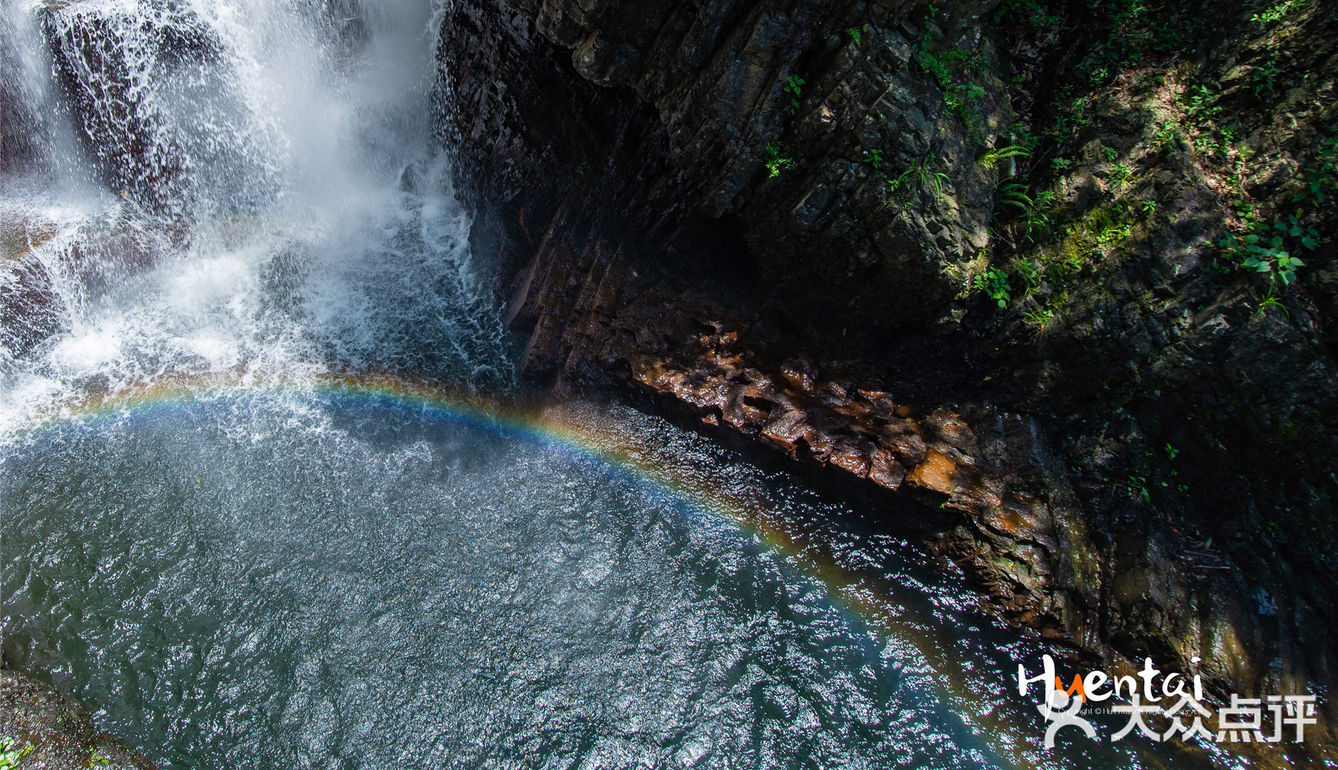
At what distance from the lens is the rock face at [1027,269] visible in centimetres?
600

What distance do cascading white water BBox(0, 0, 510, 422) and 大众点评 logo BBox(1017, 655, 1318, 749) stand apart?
827 cm

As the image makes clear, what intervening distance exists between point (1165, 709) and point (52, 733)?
10611 millimetres

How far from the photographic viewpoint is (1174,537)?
6.47 m

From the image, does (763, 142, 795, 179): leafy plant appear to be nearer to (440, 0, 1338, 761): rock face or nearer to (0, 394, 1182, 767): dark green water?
(440, 0, 1338, 761): rock face

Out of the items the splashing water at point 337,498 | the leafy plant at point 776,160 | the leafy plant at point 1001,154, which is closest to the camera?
the splashing water at point 337,498

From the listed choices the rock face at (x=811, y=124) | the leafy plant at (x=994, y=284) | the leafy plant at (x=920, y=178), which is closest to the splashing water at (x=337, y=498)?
the rock face at (x=811, y=124)

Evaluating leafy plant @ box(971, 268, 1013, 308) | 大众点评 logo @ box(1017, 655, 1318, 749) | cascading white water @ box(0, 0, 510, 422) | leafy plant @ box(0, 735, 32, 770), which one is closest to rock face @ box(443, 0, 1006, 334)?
leafy plant @ box(971, 268, 1013, 308)

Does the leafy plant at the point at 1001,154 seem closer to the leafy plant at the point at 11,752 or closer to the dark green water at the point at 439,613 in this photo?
the dark green water at the point at 439,613

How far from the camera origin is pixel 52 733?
5.09 meters

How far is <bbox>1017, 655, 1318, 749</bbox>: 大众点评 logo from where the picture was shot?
5734mm

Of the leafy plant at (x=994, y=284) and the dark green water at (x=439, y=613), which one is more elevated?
the leafy plant at (x=994, y=284)

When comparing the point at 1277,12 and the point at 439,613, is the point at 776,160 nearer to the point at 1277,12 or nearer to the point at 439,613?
the point at 1277,12

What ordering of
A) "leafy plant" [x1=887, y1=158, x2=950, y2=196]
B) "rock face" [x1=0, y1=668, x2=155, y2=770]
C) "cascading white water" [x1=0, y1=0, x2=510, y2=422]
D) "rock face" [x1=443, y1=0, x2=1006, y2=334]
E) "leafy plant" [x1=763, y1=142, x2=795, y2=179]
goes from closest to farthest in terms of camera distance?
1. "rock face" [x1=0, y1=668, x2=155, y2=770]
2. "rock face" [x1=443, y1=0, x2=1006, y2=334]
3. "leafy plant" [x1=887, y1=158, x2=950, y2=196]
4. "leafy plant" [x1=763, y1=142, x2=795, y2=179]
5. "cascading white water" [x1=0, y1=0, x2=510, y2=422]

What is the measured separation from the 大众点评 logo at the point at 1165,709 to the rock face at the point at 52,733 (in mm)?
8652
